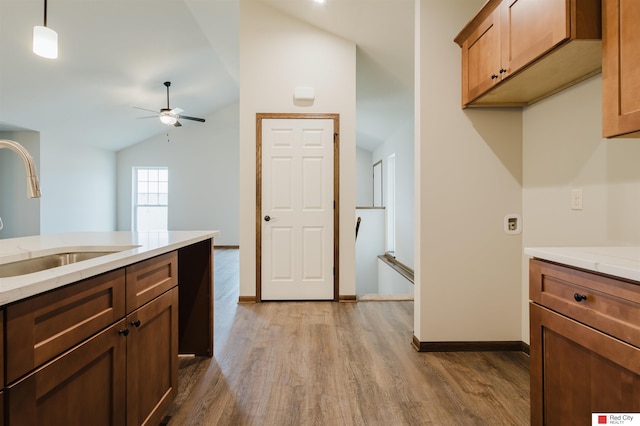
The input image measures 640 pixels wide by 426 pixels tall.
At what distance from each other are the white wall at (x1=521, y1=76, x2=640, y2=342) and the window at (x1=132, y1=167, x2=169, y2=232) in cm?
853

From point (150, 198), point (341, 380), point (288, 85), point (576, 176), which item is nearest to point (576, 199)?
point (576, 176)

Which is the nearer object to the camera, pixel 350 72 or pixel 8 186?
pixel 350 72

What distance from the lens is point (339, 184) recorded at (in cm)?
370

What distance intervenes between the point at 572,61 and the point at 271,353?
8.22 feet

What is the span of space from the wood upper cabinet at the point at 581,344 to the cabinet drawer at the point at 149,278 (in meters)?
1.62

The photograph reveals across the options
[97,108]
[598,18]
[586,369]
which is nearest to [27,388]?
[586,369]

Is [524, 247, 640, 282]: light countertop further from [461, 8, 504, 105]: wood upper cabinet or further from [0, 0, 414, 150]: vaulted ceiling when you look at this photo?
[0, 0, 414, 150]: vaulted ceiling

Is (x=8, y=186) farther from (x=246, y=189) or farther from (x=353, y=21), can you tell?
(x=353, y=21)

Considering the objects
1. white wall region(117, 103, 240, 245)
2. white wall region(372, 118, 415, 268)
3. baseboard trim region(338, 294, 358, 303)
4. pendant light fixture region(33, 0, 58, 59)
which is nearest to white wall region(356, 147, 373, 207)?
white wall region(372, 118, 415, 268)

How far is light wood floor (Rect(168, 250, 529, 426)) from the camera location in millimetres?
1661

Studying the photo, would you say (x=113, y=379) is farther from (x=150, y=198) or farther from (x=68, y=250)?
(x=150, y=198)

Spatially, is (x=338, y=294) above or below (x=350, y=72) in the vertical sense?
below

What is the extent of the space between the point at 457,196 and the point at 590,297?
4.41 feet

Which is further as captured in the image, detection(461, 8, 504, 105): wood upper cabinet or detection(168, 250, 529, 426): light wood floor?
detection(461, 8, 504, 105): wood upper cabinet
